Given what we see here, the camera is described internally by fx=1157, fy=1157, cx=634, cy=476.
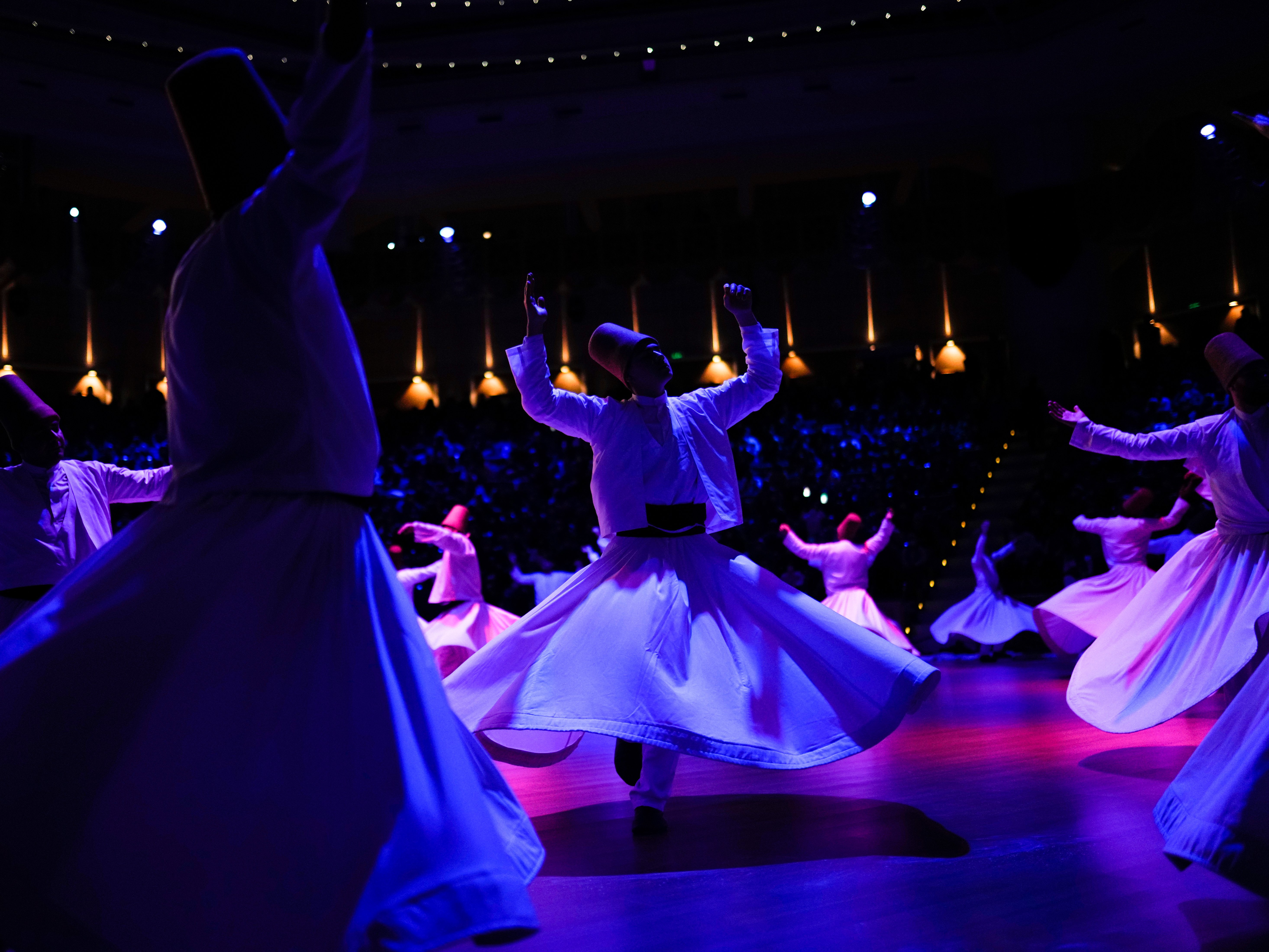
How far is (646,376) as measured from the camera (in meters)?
4.19

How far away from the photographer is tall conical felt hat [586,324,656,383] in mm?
4223

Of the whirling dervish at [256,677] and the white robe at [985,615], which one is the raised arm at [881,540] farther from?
the whirling dervish at [256,677]

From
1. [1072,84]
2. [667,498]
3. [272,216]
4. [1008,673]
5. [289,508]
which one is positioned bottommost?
[1008,673]

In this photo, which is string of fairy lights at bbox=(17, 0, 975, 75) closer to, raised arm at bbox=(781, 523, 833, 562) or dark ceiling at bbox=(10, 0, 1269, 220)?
dark ceiling at bbox=(10, 0, 1269, 220)

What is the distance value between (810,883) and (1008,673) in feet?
23.5

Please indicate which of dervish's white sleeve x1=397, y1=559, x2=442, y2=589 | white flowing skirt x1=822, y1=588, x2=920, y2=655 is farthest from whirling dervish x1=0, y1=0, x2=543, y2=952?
white flowing skirt x1=822, y1=588, x2=920, y2=655

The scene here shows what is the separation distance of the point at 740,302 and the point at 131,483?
2.30 metres

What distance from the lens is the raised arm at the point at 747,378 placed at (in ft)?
14.2

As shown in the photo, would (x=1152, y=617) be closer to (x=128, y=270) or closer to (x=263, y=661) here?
(x=263, y=661)

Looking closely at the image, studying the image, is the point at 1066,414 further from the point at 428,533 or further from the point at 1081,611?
the point at 428,533

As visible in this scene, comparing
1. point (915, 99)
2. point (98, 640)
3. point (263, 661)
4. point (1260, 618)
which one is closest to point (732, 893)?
point (263, 661)

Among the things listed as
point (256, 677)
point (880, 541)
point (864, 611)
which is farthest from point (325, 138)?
point (880, 541)

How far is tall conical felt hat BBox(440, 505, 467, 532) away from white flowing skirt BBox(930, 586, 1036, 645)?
15.3 ft

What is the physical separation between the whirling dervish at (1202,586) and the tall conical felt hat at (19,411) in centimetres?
390
